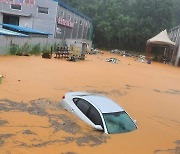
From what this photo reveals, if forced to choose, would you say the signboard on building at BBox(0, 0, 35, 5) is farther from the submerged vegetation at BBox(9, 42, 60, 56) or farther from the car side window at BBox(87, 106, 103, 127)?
the car side window at BBox(87, 106, 103, 127)

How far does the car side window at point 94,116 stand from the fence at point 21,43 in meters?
18.3

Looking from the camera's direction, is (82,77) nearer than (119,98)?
No

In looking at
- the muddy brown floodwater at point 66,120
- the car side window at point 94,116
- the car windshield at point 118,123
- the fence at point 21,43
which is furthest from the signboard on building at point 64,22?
the car windshield at point 118,123

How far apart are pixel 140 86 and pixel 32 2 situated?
2360 cm

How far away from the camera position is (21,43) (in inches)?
1201

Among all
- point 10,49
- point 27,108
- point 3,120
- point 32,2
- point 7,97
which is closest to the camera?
point 3,120

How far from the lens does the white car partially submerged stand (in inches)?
411

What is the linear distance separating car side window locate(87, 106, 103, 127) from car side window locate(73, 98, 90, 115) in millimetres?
220

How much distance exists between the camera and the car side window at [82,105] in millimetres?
11147

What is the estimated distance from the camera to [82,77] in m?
22.4

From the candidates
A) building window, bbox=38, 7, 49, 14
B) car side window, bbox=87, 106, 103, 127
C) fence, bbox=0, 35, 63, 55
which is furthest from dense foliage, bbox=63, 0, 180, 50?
car side window, bbox=87, 106, 103, 127

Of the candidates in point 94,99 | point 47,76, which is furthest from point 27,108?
point 47,76

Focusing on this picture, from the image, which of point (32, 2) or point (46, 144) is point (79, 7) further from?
point (46, 144)

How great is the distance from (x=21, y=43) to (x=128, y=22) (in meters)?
34.6
